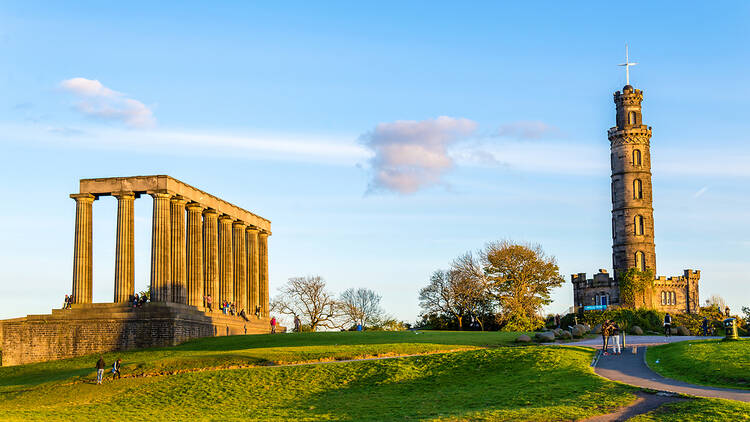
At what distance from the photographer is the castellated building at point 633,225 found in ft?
429

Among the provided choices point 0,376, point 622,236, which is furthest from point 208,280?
point 622,236

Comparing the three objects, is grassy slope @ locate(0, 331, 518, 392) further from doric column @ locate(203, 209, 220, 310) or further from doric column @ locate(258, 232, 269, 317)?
doric column @ locate(258, 232, 269, 317)

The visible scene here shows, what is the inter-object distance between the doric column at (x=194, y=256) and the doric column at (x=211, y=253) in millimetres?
3033

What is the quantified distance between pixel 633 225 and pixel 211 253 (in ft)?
246

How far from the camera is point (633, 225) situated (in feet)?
431

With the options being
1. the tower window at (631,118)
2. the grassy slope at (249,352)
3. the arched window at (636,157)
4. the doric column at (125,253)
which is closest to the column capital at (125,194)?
the doric column at (125,253)

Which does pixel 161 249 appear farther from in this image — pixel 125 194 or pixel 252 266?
pixel 252 266

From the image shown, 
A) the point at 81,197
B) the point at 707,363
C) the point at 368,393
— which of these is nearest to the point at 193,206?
the point at 81,197

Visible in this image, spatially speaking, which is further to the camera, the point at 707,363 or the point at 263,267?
the point at 263,267

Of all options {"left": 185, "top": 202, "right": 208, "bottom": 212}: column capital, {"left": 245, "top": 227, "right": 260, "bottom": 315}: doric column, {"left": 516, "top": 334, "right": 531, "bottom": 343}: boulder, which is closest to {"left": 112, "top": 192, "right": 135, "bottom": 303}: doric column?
{"left": 185, "top": 202, "right": 208, "bottom": 212}: column capital

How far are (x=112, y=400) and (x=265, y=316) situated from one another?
168 feet

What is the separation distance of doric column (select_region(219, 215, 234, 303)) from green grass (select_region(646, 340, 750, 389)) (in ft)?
156

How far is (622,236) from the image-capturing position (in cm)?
13212

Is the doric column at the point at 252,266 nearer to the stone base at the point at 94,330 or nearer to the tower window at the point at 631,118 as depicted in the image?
the stone base at the point at 94,330
